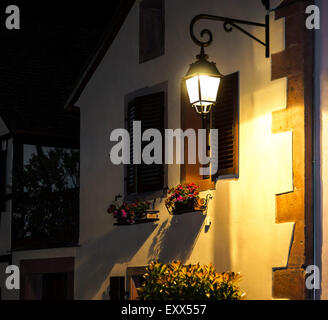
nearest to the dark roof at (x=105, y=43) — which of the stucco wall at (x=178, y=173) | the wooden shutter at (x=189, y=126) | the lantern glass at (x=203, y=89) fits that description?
the stucco wall at (x=178, y=173)

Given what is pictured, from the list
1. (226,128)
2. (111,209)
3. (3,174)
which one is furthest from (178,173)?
(3,174)

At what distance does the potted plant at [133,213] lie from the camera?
11773mm

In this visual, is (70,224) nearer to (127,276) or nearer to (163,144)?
(127,276)

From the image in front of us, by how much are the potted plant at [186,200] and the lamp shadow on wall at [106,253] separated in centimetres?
98

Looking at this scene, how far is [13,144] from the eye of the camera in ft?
60.4

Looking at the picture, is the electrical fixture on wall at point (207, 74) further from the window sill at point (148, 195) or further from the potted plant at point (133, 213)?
the potted plant at point (133, 213)

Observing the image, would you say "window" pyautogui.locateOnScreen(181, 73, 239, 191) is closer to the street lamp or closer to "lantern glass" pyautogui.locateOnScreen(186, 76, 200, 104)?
the street lamp

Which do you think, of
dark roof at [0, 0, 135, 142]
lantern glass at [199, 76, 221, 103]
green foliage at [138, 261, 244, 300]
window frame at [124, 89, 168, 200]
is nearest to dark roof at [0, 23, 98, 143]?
dark roof at [0, 0, 135, 142]

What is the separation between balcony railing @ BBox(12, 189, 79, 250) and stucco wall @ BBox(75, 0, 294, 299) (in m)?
2.34

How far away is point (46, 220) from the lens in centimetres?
1717

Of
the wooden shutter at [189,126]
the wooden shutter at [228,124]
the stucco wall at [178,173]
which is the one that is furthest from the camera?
the wooden shutter at [189,126]

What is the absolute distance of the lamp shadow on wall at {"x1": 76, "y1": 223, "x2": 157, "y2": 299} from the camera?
12203mm

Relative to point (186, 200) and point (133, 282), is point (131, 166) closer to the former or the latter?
point (133, 282)

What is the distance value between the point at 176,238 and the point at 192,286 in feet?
6.89
